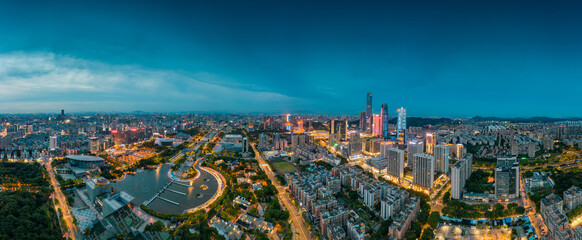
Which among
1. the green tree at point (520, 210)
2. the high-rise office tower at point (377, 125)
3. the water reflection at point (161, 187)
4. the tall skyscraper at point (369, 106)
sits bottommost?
the water reflection at point (161, 187)

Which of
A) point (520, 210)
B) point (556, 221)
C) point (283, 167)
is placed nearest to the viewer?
point (556, 221)

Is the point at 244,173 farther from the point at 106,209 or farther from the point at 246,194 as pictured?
the point at 106,209

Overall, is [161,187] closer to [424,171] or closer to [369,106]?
[424,171]

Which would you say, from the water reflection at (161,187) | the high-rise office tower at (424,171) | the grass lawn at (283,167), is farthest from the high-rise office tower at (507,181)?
the water reflection at (161,187)

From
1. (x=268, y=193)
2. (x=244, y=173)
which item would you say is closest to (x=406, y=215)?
(x=268, y=193)

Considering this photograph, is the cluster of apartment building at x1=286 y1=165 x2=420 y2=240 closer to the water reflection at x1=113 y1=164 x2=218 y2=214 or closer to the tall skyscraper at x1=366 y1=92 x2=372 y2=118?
the water reflection at x1=113 y1=164 x2=218 y2=214

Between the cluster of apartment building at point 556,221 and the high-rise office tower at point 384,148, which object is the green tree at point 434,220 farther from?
the high-rise office tower at point 384,148

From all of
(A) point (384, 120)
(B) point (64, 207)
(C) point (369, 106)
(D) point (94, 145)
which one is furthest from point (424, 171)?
(C) point (369, 106)
